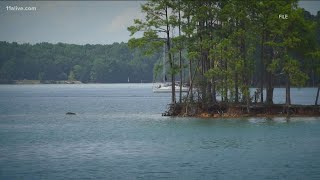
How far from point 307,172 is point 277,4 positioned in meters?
32.2

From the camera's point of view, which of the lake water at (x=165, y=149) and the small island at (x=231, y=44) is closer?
the lake water at (x=165, y=149)

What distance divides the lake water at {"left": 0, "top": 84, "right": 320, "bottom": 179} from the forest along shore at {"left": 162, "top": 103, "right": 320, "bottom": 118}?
48.2 inches

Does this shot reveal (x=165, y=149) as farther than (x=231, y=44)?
No

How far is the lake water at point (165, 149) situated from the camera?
102 ft

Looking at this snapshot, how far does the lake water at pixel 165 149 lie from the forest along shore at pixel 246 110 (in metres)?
1.22

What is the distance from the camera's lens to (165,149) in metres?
40.2

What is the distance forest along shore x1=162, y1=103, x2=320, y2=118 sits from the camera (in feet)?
196

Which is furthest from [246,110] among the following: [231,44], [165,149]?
[165,149]

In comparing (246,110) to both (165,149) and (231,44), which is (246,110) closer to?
(231,44)

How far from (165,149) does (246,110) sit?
21597 millimetres

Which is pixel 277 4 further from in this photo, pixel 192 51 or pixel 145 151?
pixel 145 151

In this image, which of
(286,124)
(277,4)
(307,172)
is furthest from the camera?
(277,4)

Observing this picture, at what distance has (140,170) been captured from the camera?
1250 inches

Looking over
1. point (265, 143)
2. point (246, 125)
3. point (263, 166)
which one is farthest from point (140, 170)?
point (246, 125)
